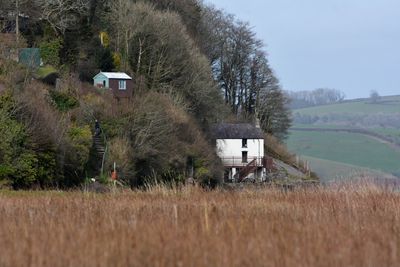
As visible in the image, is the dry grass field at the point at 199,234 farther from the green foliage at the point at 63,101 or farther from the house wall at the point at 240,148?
the house wall at the point at 240,148

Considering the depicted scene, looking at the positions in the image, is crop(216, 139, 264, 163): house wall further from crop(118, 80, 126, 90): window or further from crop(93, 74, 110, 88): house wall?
crop(93, 74, 110, 88): house wall

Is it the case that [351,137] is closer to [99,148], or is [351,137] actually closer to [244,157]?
[244,157]

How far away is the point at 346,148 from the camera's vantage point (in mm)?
97688

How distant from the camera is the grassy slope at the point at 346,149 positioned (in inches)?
3258

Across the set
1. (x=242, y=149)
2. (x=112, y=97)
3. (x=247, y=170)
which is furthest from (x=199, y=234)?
(x=242, y=149)

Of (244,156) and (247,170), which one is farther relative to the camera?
(244,156)

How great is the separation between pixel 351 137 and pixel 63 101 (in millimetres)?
73262

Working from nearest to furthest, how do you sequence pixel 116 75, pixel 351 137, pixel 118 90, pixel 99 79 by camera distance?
pixel 118 90 → pixel 116 75 → pixel 99 79 → pixel 351 137

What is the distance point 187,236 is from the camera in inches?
339

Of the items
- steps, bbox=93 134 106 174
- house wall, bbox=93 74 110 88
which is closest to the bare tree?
house wall, bbox=93 74 110 88

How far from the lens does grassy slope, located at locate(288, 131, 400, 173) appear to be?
8275cm

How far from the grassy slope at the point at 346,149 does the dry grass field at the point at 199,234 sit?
6223cm

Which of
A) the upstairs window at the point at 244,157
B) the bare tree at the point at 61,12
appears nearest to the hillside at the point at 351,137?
the upstairs window at the point at 244,157

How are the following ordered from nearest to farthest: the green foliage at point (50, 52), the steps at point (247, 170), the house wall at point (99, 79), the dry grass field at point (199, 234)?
1. the dry grass field at point (199, 234)
2. the green foliage at point (50, 52)
3. the house wall at point (99, 79)
4. the steps at point (247, 170)
